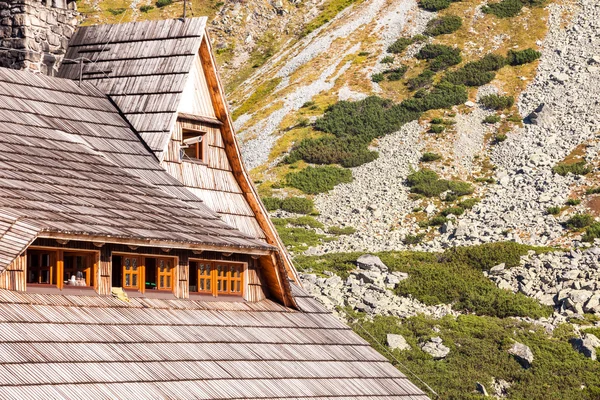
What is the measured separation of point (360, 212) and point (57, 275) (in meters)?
51.4

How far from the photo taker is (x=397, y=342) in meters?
40.8

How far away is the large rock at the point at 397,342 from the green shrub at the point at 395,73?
148 ft

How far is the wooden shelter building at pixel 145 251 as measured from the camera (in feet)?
45.8

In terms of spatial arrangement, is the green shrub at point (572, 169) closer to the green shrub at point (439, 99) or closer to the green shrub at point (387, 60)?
the green shrub at point (439, 99)

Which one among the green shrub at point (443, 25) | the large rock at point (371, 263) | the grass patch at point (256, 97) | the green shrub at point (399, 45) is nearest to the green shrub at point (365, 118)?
the grass patch at point (256, 97)

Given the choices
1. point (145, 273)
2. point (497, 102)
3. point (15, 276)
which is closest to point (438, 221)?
point (497, 102)

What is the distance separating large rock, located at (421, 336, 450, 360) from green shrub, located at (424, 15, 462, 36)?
5012cm

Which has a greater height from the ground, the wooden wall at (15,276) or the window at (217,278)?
the wooden wall at (15,276)

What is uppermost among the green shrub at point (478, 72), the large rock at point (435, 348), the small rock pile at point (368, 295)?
the large rock at point (435, 348)

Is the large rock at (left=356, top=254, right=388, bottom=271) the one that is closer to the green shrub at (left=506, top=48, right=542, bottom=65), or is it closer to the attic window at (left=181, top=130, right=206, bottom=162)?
the attic window at (left=181, top=130, right=206, bottom=162)

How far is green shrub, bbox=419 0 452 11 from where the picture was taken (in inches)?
3607

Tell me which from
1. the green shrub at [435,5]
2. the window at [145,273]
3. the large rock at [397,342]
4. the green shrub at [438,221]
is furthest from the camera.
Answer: the green shrub at [435,5]

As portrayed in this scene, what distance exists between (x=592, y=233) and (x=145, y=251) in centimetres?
4480

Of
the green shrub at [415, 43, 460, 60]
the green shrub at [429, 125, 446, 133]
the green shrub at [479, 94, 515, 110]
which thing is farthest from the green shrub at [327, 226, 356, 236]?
the green shrub at [415, 43, 460, 60]
